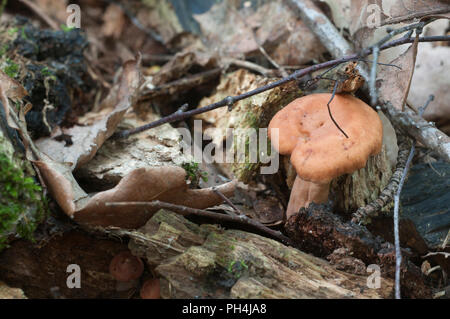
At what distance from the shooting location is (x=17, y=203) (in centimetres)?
208

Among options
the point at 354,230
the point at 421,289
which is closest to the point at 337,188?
the point at 354,230

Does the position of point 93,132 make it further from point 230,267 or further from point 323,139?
point 323,139

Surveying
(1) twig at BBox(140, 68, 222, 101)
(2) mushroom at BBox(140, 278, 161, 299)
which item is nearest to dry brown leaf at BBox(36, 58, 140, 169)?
(1) twig at BBox(140, 68, 222, 101)

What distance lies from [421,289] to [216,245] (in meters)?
1.15

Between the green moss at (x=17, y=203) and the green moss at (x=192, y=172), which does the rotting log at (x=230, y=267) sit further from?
the green moss at (x=17, y=203)

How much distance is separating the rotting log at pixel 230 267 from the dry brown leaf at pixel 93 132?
0.80 metres

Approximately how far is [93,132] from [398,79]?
7.35 feet

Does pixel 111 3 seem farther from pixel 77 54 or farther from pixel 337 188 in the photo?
pixel 337 188

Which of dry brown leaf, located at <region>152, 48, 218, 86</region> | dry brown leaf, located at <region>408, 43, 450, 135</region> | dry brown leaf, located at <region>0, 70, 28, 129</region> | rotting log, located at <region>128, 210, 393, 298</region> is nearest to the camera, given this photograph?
rotting log, located at <region>128, 210, 393, 298</region>

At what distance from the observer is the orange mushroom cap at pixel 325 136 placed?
218 cm

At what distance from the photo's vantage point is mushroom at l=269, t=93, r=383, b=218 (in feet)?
7.14

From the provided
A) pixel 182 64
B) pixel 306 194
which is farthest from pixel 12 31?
pixel 306 194

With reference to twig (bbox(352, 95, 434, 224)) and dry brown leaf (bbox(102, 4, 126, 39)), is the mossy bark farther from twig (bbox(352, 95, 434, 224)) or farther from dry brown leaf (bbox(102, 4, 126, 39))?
dry brown leaf (bbox(102, 4, 126, 39))

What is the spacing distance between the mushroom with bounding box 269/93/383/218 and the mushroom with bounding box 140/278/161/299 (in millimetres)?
1047
